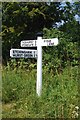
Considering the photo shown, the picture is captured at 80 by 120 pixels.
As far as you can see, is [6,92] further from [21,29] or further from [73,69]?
[21,29]

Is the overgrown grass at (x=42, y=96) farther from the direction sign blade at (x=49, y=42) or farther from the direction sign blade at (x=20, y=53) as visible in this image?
the direction sign blade at (x=49, y=42)

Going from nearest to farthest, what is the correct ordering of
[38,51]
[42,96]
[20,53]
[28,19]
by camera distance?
[42,96] → [38,51] → [20,53] → [28,19]

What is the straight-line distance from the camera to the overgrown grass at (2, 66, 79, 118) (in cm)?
318

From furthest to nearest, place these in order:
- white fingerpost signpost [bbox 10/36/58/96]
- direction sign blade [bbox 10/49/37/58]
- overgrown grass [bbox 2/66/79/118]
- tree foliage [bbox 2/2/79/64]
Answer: tree foliage [bbox 2/2/79/64]
direction sign blade [bbox 10/49/37/58]
white fingerpost signpost [bbox 10/36/58/96]
overgrown grass [bbox 2/66/79/118]

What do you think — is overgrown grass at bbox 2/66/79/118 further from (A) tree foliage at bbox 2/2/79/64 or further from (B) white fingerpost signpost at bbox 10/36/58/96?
(A) tree foliage at bbox 2/2/79/64

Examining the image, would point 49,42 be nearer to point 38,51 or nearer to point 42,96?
point 38,51

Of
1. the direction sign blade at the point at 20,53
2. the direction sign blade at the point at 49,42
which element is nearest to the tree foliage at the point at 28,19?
the direction sign blade at the point at 20,53

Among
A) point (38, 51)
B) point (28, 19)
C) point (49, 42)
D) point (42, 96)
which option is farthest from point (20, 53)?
point (28, 19)

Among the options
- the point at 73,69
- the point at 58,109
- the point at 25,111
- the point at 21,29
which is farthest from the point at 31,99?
the point at 21,29

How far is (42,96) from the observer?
3.41 m

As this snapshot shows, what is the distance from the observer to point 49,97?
3.38 m

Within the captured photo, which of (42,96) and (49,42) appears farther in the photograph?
(49,42)

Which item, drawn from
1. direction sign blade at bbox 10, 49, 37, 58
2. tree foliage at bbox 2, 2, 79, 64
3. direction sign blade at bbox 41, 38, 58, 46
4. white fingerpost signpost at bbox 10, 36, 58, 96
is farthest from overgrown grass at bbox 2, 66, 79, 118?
tree foliage at bbox 2, 2, 79, 64

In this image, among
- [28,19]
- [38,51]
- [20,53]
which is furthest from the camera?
[28,19]
